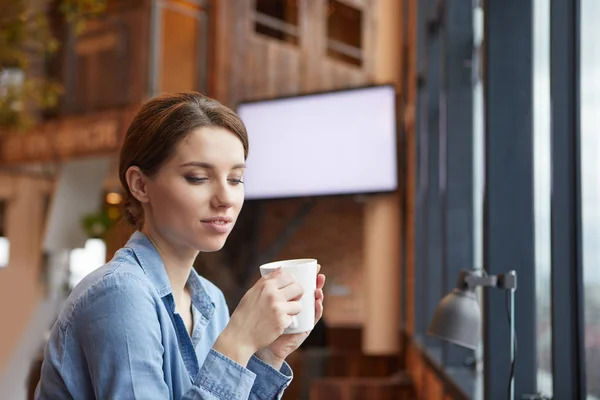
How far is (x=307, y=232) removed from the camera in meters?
9.00

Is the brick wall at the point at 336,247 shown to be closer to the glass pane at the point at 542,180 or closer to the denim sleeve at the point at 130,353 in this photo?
the glass pane at the point at 542,180

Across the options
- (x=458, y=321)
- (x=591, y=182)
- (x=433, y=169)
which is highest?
(x=433, y=169)

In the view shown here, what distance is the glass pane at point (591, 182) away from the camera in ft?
6.61

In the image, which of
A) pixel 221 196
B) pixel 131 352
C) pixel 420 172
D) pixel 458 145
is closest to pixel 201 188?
pixel 221 196

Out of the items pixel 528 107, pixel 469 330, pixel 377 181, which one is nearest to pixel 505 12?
pixel 528 107

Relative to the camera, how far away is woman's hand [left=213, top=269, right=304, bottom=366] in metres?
1.08

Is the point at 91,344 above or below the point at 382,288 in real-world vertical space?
above

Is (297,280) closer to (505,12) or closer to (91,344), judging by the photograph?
(91,344)

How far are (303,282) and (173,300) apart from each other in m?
0.20

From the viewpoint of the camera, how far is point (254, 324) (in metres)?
1.08

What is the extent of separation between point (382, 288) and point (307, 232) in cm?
199

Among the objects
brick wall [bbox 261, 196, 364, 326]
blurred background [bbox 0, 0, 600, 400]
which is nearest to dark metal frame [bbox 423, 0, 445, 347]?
blurred background [bbox 0, 0, 600, 400]

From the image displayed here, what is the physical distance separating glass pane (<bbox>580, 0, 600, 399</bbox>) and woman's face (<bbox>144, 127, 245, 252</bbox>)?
121 centimetres

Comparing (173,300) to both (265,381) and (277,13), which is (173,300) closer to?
(265,381)
